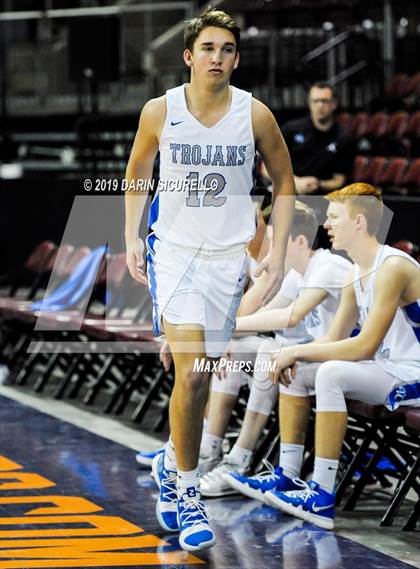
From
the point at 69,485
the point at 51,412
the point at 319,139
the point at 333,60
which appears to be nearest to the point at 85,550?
the point at 69,485

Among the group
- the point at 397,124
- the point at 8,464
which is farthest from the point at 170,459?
the point at 397,124

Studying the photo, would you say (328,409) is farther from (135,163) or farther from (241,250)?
(135,163)

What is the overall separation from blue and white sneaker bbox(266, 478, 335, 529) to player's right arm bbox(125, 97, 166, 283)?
1109 mm

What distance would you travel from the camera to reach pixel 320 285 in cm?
572

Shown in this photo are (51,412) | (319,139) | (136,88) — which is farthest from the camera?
(136,88)

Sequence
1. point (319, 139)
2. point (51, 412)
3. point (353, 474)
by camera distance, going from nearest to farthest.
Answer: point (353, 474) < point (51, 412) < point (319, 139)

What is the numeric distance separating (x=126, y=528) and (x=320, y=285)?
1341 mm

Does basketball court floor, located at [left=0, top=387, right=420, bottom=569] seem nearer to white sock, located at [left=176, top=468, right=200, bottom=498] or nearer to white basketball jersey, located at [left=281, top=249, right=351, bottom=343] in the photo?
white sock, located at [left=176, top=468, right=200, bottom=498]

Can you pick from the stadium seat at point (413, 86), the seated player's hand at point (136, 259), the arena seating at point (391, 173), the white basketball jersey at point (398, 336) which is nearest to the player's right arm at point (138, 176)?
the seated player's hand at point (136, 259)

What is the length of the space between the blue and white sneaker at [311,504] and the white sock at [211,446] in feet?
2.36

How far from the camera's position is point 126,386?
783cm

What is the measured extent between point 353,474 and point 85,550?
1.33m

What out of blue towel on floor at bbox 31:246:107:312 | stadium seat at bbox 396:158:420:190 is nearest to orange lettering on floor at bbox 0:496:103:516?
blue towel on floor at bbox 31:246:107:312

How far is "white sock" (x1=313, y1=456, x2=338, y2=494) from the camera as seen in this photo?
5215 mm
